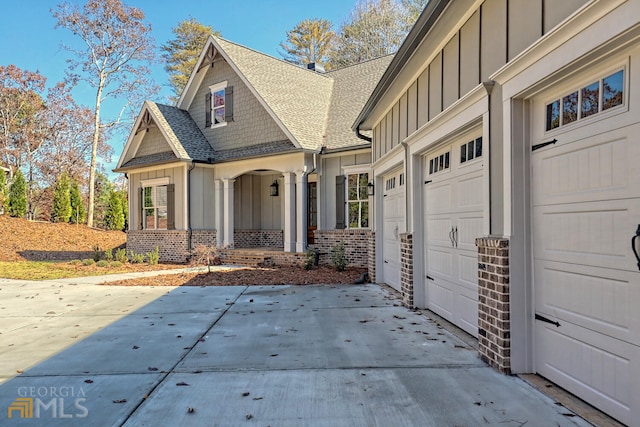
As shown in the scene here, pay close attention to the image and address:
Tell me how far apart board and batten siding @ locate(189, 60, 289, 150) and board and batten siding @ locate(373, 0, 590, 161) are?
6990 millimetres

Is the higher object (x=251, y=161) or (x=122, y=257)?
(x=251, y=161)

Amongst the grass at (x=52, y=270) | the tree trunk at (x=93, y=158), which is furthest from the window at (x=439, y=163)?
the tree trunk at (x=93, y=158)

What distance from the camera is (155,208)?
1436cm

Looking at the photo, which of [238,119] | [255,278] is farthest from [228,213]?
[255,278]

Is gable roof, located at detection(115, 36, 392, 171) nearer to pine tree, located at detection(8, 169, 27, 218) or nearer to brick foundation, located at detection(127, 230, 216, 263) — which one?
brick foundation, located at detection(127, 230, 216, 263)

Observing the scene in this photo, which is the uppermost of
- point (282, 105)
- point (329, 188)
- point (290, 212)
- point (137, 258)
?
point (282, 105)

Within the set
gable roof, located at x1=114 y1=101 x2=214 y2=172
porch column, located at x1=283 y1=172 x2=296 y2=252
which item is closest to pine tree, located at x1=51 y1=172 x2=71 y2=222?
gable roof, located at x1=114 y1=101 x2=214 y2=172

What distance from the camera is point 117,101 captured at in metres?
25.0

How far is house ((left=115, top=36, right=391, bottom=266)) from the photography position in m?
11.7

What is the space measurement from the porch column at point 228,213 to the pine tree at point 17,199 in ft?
45.3

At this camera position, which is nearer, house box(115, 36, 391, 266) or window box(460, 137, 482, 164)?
window box(460, 137, 482, 164)

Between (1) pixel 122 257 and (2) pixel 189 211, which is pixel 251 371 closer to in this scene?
(2) pixel 189 211

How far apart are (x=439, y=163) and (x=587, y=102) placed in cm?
271

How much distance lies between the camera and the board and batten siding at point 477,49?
10.2ft
